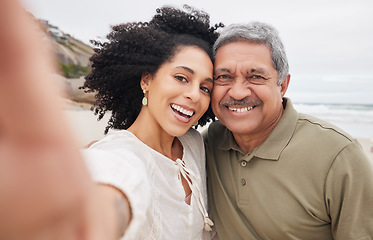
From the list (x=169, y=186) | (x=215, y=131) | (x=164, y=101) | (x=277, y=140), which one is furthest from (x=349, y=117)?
(x=169, y=186)

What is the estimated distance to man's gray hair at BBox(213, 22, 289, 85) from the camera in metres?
2.26

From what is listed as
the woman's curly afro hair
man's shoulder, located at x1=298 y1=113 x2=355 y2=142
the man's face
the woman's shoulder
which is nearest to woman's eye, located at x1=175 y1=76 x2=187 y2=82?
the woman's curly afro hair

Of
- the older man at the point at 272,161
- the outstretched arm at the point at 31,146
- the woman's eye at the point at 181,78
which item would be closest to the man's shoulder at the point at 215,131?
the older man at the point at 272,161

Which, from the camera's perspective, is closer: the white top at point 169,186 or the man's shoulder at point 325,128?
the white top at point 169,186

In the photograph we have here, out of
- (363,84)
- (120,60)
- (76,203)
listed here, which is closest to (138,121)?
(120,60)

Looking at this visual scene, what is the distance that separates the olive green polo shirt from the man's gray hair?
0.40 m

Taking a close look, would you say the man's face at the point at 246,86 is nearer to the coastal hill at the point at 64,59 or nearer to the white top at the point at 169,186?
the white top at the point at 169,186

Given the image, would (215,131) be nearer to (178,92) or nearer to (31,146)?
(178,92)

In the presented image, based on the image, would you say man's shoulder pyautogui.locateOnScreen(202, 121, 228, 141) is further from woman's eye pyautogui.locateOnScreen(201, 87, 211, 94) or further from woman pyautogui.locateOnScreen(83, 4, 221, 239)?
woman's eye pyautogui.locateOnScreen(201, 87, 211, 94)

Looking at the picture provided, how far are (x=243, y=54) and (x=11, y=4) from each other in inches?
84.4

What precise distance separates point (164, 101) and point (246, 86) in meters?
0.71

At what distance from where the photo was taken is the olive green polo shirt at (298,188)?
1.91m

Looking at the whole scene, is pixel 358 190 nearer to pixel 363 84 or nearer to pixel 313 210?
pixel 313 210

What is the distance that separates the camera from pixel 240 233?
6.95ft
